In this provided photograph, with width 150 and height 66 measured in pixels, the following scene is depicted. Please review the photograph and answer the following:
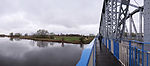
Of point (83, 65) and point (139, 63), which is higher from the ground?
point (83, 65)

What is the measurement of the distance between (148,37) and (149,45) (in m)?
0.15

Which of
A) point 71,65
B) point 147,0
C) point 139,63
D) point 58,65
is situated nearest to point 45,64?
point 58,65

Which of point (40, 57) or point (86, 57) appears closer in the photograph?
point (86, 57)

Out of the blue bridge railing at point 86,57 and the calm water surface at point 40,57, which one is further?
the calm water surface at point 40,57

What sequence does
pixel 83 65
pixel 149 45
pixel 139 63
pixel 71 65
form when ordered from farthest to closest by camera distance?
pixel 71 65 → pixel 139 63 → pixel 149 45 → pixel 83 65

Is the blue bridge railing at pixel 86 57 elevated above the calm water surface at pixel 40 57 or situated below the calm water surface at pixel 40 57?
above

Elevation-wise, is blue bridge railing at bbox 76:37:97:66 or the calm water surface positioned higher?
blue bridge railing at bbox 76:37:97:66

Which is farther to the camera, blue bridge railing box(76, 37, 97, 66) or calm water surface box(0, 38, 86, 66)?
calm water surface box(0, 38, 86, 66)

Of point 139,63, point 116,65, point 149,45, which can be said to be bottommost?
point 116,65

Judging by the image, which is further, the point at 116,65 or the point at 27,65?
the point at 27,65

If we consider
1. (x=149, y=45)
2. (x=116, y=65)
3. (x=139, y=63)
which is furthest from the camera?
(x=116, y=65)

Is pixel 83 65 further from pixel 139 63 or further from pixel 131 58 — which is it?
pixel 131 58

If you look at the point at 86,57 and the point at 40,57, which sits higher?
the point at 86,57

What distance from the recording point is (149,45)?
4.99ft
